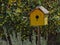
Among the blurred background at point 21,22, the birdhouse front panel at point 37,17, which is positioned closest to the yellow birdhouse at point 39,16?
the birdhouse front panel at point 37,17

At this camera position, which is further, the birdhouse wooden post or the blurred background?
the blurred background

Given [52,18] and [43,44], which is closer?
[43,44]

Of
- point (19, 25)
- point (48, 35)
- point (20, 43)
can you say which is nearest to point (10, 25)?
point (19, 25)

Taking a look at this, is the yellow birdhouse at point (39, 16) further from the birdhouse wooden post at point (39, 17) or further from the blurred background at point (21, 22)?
the blurred background at point (21, 22)

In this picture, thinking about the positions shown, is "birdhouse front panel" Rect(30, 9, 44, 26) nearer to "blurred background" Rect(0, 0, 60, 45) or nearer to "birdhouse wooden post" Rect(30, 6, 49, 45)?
"birdhouse wooden post" Rect(30, 6, 49, 45)

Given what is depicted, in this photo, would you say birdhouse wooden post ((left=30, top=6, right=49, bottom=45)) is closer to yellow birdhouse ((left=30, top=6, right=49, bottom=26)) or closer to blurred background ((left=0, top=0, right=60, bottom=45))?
yellow birdhouse ((left=30, top=6, right=49, bottom=26))

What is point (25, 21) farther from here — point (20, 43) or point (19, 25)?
point (20, 43)

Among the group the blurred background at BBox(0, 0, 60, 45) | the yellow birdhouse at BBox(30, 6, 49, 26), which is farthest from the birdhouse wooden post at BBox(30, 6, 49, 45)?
the blurred background at BBox(0, 0, 60, 45)

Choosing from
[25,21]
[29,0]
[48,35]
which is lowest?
[48,35]

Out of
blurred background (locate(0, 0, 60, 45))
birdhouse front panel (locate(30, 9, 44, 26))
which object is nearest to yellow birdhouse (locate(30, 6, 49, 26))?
birdhouse front panel (locate(30, 9, 44, 26))

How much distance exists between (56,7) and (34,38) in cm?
79

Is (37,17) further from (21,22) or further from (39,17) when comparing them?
(21,22)

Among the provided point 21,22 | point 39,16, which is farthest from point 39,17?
point 21,22

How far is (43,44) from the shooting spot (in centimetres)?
438
